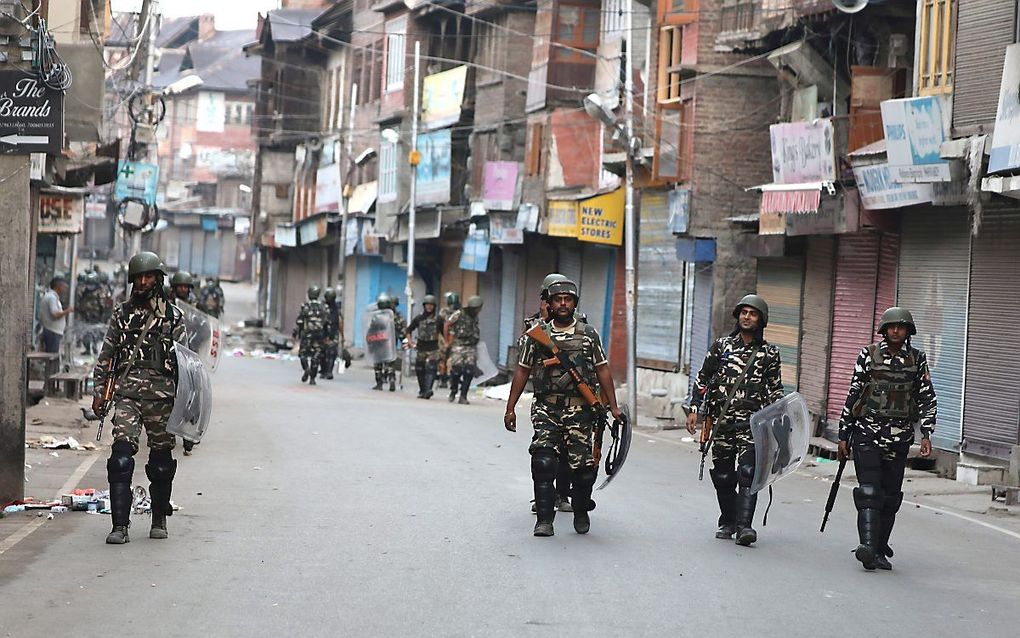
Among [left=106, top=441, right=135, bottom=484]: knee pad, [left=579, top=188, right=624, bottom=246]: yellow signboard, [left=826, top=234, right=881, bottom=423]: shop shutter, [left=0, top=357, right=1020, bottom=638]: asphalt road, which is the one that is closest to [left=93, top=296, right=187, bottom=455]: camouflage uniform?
[left=106, top=441, right=135, bottom=484]: knee pad

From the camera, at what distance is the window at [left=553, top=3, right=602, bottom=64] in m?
36.7

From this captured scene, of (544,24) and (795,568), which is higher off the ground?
(544,24)

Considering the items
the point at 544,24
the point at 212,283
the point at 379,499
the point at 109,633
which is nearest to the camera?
the point at 109,633

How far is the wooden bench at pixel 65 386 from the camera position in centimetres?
2311

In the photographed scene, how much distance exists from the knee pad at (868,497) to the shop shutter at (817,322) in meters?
13.1

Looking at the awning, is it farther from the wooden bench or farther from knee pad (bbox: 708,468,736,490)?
knee pad (bbox: 708,468,736,490)

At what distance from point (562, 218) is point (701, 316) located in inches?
236

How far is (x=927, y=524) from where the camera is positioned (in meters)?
13.5

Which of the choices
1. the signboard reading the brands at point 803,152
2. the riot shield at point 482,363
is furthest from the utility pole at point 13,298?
the riot shield at point 482,363

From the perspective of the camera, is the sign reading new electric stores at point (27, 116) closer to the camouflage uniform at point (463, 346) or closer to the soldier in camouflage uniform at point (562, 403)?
the soldier in camouflage uniform at point (562, 403)

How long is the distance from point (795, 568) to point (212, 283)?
147ft

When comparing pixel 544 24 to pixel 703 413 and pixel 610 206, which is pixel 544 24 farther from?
pixel 703 413

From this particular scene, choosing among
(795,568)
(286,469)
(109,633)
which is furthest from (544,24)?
(109,633)

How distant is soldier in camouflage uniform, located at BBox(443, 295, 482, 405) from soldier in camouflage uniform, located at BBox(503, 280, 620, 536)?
16.4 meters
